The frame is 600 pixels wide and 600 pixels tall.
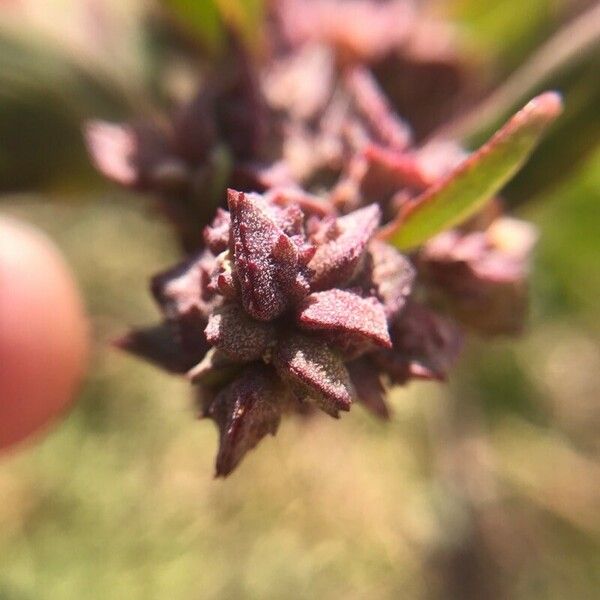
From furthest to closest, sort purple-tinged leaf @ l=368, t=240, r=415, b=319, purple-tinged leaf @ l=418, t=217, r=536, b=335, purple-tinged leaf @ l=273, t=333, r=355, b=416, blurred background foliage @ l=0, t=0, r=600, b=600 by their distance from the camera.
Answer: blurred background foliage @ l=0, t=0, r=600, b=600, purple-tinged leaf @ l=418, t=217, r=536, b=335, purple-tinged leaf @ l=368, t=240, r=415, b=319, purple-tinged leaf @ l=273, t=333, r=355, b=416

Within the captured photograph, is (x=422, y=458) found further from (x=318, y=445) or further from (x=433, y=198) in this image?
(x=433, y=198)

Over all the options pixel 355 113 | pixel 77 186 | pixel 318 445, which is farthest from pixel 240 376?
pixel 318 445

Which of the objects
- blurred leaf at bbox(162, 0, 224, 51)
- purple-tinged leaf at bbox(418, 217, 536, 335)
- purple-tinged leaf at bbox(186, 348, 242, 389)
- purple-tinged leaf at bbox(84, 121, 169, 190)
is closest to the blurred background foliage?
blurred leaf at bbox(162, 0, 224, 51)

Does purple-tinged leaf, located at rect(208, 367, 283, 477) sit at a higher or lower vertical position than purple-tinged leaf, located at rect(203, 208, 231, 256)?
lower

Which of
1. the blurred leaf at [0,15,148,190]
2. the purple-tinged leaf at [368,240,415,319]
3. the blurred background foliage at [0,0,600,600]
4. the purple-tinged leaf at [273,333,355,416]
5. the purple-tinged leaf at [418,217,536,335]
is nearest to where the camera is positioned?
the purple-tinged leaf at [273,333,355,416]

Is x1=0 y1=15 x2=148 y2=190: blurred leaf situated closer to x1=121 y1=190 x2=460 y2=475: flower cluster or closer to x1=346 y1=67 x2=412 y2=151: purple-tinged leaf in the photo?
x1=346 y1=67 x2=412 y2=151: purple-tinged leaf

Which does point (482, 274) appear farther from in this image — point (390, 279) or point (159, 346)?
point (159, 346)

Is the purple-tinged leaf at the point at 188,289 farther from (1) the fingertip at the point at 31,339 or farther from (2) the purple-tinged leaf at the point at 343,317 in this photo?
(1) the fingertip at the point at 31,339

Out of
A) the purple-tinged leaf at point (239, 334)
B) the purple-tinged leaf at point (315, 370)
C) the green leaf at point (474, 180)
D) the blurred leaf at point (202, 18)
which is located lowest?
the purple-tinged leaf at point (315, 370)

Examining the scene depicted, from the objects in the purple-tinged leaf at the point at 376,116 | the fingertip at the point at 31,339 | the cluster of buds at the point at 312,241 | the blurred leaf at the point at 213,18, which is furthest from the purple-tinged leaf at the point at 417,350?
the fingertip at the point at 31,339
